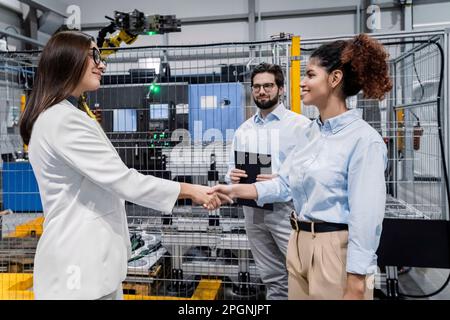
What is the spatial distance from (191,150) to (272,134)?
64 cm

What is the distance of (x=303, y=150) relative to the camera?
1.67m

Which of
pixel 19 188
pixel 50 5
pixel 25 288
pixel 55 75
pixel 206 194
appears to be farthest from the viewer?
pixel 50 5

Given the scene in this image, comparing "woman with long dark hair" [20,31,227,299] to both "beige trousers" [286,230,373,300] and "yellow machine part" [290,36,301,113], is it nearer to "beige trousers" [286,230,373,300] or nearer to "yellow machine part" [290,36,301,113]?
"beige trousers" [286,230,373,300]

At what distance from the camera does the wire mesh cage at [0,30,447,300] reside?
9.29 feet

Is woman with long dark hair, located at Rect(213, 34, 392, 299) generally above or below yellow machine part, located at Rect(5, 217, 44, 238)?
above

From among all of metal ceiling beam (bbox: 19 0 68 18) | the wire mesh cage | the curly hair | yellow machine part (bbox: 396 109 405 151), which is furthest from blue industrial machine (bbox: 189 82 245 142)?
metal ceiling beam (bbox: 19 0 68 18)

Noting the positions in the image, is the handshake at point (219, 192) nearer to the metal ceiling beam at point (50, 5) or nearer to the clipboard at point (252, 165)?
the clipboard at point (252, 165)

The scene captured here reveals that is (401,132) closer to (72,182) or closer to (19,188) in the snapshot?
(72,182)

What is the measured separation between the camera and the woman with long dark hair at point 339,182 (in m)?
1.37

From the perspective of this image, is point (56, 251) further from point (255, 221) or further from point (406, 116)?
point (406, 116)

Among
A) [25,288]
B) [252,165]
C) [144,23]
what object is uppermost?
[144,23]

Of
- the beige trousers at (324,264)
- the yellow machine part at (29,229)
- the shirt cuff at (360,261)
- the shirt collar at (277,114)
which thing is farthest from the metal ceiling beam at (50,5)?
the shirt cuff at (360,261)

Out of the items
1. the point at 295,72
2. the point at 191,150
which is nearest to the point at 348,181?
the point at 295,72

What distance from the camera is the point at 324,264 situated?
→ 1479 millimetres
